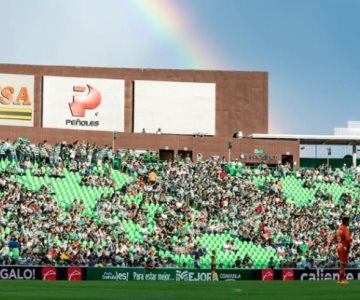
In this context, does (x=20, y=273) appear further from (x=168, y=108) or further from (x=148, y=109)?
(x=168, y=108)

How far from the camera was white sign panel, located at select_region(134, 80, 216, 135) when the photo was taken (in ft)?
269

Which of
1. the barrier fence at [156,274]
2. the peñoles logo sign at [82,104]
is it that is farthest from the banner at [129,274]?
the peñoles logo sign at [82,104]

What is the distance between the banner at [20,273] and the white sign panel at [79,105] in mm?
31616

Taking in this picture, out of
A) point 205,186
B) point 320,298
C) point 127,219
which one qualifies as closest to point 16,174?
point 127,219

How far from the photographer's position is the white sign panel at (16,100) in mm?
77688

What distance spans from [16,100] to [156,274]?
31063 millimetres

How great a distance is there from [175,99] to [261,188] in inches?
643

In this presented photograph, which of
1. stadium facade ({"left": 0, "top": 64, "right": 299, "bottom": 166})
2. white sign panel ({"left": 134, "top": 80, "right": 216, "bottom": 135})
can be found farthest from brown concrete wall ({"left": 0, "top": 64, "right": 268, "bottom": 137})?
white sign panel ({"left": 134, "top": 80, "right": 216, "bottom": 135})

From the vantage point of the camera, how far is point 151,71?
83125mm

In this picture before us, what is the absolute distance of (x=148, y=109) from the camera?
82.1m

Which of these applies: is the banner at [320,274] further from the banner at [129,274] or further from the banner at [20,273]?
the banner at [20,273]

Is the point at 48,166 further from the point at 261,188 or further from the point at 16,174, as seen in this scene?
the point at 261,188

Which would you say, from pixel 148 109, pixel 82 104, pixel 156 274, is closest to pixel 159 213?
pixel 156 274

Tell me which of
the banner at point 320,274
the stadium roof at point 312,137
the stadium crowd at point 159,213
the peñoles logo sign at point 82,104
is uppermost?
the peñoles logo sign at point 82,104
